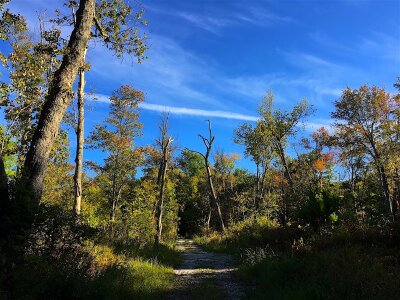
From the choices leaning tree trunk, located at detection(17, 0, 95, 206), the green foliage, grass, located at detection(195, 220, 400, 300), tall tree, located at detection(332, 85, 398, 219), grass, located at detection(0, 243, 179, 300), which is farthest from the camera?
tall tree, located at detection(332, 85, 398, 219)

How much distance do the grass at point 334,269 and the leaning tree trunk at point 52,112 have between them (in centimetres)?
504

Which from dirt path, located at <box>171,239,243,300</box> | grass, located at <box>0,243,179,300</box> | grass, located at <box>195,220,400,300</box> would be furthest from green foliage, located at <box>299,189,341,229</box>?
grass, located at <box>0,243,179,300</box>

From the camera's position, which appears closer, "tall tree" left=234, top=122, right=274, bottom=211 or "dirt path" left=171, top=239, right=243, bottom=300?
"dirt path" left=171, top=239, right=243, bottom=300

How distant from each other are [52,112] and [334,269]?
6769mm

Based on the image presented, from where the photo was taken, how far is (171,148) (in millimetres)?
30969

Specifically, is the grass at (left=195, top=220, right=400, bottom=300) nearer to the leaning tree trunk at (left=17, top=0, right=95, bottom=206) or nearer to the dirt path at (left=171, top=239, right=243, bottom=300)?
the dirt path at (left=171, top=239, right=243, bottom=300)

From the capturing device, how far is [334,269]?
738 cm

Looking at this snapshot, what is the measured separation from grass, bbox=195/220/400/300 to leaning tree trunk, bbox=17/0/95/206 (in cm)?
504

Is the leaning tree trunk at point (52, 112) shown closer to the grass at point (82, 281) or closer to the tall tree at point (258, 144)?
the grass at point (82, 281)

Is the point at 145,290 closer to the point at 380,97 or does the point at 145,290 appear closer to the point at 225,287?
the point at 225,287

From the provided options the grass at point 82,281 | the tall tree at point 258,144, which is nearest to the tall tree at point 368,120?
the tall tree at point 258,144

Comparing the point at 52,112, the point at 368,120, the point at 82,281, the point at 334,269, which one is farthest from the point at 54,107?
the point at 368,120

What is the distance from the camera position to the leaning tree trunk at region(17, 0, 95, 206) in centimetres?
671

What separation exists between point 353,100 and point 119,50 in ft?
87.4
